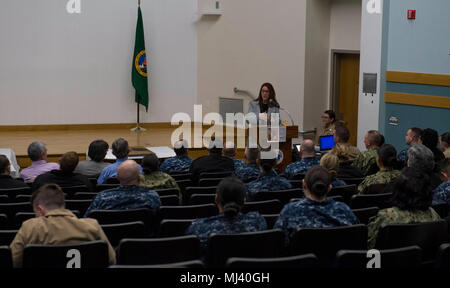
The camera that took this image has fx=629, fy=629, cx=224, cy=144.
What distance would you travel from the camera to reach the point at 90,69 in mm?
11227

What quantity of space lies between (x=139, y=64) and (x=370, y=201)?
7.46 meters

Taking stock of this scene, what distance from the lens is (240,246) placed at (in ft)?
10.6

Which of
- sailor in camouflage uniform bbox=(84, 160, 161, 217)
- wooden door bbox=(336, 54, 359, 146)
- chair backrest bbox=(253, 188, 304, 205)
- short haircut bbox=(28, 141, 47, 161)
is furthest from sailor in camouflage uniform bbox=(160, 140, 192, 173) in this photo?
wooden door bbox=(336, 54, 359, 146)

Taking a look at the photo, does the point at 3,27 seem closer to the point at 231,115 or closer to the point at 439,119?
the point at 231,115

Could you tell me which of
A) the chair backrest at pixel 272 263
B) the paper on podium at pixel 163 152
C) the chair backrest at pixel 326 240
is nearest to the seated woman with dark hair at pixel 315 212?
the chair backrest at pixel 326 240

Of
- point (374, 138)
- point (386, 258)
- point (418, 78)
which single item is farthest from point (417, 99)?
point (386, 258)

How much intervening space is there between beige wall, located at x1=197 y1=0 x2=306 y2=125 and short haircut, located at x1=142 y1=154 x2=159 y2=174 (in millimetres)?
5744

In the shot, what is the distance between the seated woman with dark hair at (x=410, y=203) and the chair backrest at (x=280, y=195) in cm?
104

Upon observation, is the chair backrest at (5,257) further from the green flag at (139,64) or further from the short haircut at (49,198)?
the green flag at (139,64)

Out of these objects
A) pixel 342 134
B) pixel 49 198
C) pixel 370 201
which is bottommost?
pixel 370 201

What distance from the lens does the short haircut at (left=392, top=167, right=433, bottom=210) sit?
11.8ft

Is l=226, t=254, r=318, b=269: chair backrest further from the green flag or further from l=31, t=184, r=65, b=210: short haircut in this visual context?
the green flag

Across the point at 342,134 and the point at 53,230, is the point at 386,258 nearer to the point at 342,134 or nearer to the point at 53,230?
the point at 53,230
